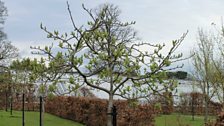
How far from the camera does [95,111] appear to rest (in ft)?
60.0

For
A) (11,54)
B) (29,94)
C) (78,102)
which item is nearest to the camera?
(78,102)

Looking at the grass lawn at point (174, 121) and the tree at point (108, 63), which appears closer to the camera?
the tree at point (108, 63)

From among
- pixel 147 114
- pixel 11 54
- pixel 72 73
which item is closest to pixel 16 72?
pixel 11 54

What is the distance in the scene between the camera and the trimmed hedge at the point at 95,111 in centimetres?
1426

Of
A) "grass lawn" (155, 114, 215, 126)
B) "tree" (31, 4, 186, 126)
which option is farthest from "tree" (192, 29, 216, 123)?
"tree" (31, 4, 186, 126)

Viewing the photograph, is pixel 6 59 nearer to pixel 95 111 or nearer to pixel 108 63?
pixel 95 111

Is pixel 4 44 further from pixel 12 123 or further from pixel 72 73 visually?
pixel 72 73

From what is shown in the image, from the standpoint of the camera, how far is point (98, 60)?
18.4ft

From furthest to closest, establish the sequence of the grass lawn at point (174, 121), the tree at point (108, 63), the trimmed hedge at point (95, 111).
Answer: the trimmed hedge at point (95, 111) → the grass lawn at point (174, 121) → the tree at point (108, 63)

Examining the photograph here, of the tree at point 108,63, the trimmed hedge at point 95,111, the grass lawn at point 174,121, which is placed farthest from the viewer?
the trimmed hedge at point 95,111

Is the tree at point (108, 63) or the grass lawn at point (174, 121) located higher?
the tree at point (108, 63)

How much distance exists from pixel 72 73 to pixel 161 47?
1355 mm

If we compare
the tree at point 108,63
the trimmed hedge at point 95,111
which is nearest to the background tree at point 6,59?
the trimmed hedge at point 95,111

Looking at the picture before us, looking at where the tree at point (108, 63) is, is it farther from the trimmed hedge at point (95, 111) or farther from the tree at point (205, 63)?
the tree at point (205, 63)
